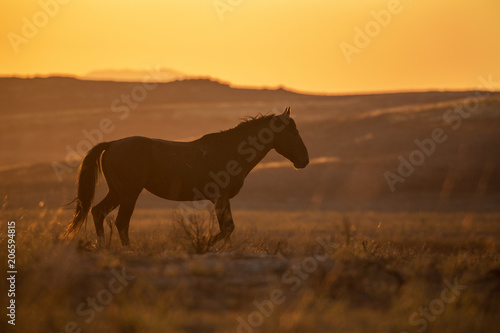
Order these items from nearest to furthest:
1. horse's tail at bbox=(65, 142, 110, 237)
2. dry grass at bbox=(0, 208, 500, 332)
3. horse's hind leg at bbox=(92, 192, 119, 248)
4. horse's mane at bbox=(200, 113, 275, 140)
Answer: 1. dry grass at bbox=(0, 208, 500, 332)
2. horse's hind leg at bbox=(92, 192, 119, 248)
3. horse's tail at bbox=(65, 142, 110, 237)
4. horse's mane at bbox=(200, 113, 275, 140)

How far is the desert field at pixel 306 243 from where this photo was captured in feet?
22.1

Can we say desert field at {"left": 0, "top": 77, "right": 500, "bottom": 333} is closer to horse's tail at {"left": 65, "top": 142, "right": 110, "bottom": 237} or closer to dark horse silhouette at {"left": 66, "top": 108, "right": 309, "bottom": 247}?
horse's tail at {"left": 65, "top": 142, "right": 110, "bottom": 237}

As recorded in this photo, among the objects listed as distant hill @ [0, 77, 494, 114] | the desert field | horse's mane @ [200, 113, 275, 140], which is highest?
horse's mane @ [200, 113, 275, 140]

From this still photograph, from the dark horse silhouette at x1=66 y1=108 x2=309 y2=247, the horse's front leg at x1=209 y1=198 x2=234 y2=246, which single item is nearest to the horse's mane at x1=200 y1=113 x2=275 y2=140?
the dark horse silhouette at x1=66 y1=108 x2=309 y2=247

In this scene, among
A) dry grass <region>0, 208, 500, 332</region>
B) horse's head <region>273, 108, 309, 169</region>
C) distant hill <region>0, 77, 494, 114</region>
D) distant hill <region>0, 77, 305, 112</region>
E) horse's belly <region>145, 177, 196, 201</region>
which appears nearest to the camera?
dry grass <region>0, 208, 500, 332</region>

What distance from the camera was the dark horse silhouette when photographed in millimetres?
11055

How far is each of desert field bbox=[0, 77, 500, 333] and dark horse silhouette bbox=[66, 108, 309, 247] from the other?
1.62 ft

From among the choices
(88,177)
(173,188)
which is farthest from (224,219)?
(88,177)

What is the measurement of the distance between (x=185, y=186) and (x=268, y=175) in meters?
28.8

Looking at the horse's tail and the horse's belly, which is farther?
the horse's belly

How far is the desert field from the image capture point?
6.72 metres

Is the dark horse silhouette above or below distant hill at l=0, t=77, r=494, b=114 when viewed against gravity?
above

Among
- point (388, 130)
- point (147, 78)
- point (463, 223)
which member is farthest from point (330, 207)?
point (147, 78)

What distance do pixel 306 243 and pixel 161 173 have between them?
17.1 ft
